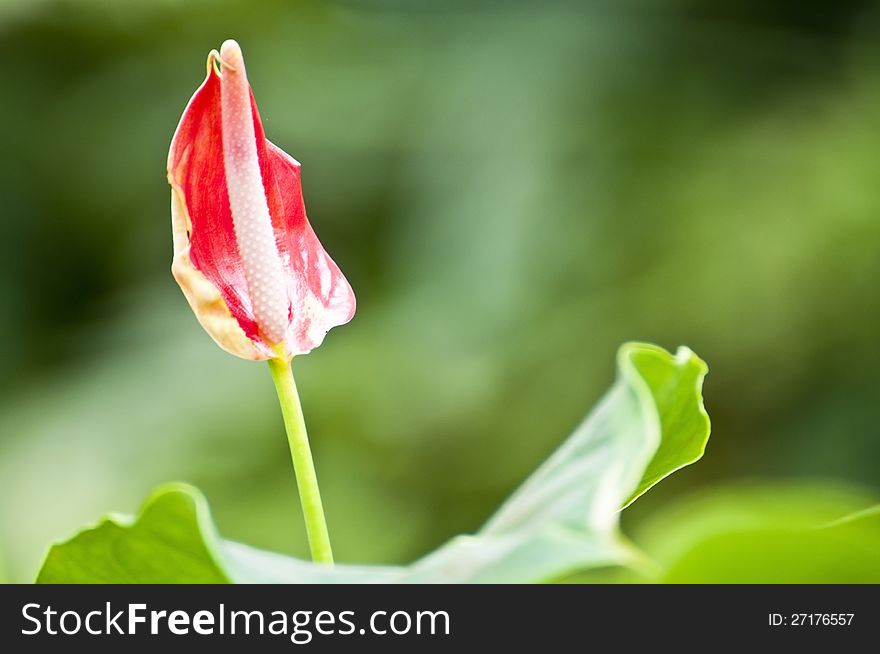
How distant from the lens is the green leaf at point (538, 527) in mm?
235

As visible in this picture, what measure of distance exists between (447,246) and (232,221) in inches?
50.0

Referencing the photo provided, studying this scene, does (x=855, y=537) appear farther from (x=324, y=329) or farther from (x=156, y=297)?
(x=156, y=297)

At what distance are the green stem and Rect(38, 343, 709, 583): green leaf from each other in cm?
3

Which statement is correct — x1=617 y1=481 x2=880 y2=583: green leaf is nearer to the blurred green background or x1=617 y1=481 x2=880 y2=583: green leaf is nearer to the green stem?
the green stem

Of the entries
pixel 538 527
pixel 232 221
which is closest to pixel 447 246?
pixel 232 221

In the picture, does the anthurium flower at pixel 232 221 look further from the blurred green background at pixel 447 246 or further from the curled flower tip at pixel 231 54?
the blurred green background at pixel 447 246

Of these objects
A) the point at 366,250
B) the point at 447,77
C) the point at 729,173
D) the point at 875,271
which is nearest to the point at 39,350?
the point at 366,250

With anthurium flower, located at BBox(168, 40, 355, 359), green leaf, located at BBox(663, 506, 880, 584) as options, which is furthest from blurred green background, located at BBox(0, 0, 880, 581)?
green leaf, located at BBox(663, 506, 880, 584)

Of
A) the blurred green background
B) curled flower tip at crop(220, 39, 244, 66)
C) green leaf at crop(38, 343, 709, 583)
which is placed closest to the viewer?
green leaf at crop(38, 343, 709, 583)

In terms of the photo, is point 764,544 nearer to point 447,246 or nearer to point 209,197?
point 209,197

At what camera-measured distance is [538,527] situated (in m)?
0.28

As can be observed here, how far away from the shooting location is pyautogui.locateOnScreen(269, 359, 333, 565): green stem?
33 cm

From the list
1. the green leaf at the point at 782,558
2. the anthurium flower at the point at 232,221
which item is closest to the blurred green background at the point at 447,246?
the anthurium flower at the point at 232,221

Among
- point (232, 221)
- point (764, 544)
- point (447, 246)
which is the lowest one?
point (764, 544)
